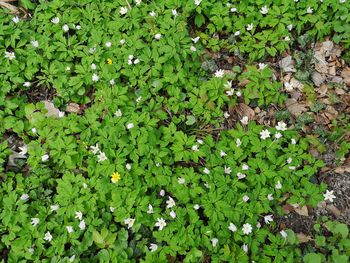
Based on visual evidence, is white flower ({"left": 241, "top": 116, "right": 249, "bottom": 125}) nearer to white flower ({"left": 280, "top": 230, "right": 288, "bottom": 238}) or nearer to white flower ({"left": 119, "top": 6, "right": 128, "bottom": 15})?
white flower ({"left": 280, "top": 230, "right": 288, "bottom": 238})

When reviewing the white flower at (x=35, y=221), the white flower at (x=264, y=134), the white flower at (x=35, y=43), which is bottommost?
the white flower at (x=35, y=221)

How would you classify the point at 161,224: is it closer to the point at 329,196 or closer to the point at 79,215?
the point at 79,215

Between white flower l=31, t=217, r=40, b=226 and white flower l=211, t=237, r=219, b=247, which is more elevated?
white flower l=211, t=237, r=219, b=247

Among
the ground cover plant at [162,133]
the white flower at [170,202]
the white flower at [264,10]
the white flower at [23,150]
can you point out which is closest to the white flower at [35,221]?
the ground cover plant at [162,133]

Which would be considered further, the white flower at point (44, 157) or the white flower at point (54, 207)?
the white flower at point (44, 157)

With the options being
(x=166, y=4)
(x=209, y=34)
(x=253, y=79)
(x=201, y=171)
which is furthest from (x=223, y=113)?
(x=166, y=4)

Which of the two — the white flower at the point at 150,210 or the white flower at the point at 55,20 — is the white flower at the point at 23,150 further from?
the white flower at the point at 55,20

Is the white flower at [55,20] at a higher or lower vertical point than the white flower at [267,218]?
higher

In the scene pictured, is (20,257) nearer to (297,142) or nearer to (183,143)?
(183,143)

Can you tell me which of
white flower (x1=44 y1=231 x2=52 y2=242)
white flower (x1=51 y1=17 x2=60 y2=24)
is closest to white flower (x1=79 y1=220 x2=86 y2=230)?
white flower (x1=44 y1=231 x2=52 y2=242)
